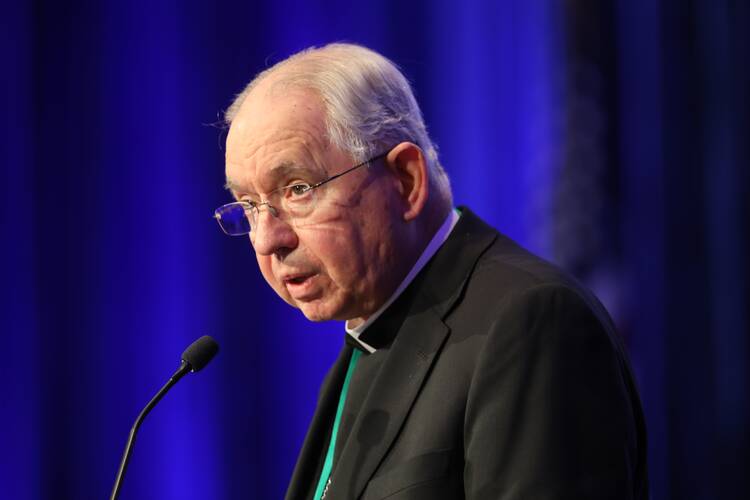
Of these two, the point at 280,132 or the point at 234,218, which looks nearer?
the point at 280,132

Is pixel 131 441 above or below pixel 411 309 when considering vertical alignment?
below

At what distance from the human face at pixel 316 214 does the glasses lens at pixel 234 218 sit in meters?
0.08

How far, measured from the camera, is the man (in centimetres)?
127

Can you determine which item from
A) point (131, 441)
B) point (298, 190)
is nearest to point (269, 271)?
point (298, 190)

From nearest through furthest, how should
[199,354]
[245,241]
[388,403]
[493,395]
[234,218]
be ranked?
1. [493,395]
2. [388,403]
3. [199,354]
4. [234,218]
5. [245,241]

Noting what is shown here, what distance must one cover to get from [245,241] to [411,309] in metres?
1.66

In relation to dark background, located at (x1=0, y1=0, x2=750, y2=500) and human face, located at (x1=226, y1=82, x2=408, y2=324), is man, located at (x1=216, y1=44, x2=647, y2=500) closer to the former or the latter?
human face, located at (x1=226, y1=82, x2=408, y2=324)

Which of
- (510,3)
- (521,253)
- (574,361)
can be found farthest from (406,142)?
(510,3)

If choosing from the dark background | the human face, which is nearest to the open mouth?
the human face

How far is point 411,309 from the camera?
5.40ft

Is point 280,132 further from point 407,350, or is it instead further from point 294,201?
point 407,350

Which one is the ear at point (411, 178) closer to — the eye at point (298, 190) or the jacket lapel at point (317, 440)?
the eye at point (298, 190)

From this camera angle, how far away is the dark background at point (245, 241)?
9.99 feet

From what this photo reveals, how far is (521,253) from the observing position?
5.30 feet
